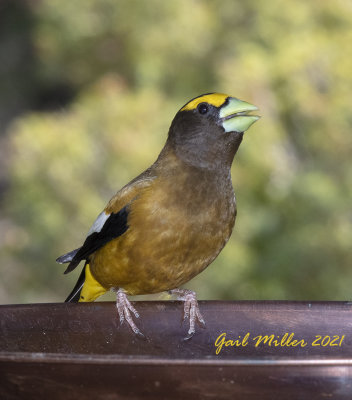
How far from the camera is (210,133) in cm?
301

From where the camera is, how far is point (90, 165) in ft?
16.4

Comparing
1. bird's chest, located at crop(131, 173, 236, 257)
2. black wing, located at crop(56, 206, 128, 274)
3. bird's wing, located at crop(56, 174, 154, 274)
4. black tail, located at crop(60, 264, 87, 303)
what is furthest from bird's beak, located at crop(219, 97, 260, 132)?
black tail, located at crop(60, 264, 87, 303)

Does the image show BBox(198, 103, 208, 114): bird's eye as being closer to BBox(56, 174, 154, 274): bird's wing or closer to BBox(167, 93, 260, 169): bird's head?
BBox(167, 93, 260, 169): bird's head

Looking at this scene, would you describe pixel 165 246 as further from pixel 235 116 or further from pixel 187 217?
pixel 235 116

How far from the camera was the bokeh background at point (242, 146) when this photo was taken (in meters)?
4.98

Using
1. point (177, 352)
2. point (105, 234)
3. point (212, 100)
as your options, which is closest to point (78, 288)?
point (105, 234)

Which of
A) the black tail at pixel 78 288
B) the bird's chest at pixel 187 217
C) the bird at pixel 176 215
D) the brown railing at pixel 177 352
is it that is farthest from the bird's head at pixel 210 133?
the brown railing at pixel 177 352

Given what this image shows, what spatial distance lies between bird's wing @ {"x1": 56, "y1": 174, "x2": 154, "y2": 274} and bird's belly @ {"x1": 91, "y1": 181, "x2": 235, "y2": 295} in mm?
42

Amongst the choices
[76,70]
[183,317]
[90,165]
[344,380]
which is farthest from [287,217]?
[344,380]

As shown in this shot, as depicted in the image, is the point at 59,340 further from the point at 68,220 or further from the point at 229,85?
the point at 229,85

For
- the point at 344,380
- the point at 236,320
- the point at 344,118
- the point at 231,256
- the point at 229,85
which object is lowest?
the point at 344,380

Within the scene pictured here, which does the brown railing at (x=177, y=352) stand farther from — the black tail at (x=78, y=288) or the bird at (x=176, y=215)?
the black tail at (x=78, y=288)

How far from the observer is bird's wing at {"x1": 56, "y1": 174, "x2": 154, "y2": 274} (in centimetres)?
285

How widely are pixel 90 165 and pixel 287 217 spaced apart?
135 centimetres
